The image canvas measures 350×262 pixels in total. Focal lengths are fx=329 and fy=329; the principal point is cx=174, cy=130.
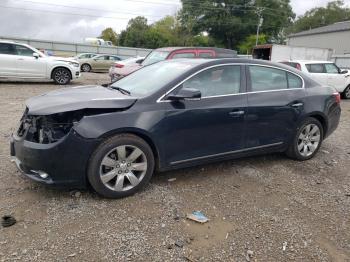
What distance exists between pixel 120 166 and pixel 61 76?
10.5 metres

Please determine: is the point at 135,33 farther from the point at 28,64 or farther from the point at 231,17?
the point at 28,64

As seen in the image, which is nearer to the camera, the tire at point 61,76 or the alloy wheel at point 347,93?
the tire at point 61,76

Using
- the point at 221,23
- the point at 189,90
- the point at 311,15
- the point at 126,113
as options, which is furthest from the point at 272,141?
the point at 311,15

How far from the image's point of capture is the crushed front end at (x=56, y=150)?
3.23m

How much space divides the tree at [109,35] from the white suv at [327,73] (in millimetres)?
72695

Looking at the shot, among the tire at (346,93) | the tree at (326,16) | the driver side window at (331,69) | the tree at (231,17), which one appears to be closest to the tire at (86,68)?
the driver side window at (331,69)

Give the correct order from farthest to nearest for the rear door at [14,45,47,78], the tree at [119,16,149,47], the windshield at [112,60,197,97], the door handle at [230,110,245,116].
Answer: the tree at [119,16,149,47] < the rear door at [14,45,47,78] < the door handle at [230,110,245,116] < the windshield at [112,60,197,97]

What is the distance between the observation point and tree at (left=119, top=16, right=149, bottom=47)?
213 feet

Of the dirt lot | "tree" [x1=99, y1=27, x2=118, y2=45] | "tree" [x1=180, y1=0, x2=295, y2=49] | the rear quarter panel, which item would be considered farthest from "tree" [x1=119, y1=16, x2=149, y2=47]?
the dirt lot

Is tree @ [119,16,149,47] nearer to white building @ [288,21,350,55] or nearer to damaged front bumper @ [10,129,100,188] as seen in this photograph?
white building @ [288,21,350,55]

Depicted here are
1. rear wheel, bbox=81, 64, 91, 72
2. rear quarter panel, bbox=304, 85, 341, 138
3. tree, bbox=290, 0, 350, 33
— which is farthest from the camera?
tree, bbox=290, 0, 350, 33

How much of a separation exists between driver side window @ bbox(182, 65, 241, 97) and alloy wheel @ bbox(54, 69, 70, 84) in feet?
33.4

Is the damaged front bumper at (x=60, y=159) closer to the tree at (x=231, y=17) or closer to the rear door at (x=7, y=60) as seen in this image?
the rear door at (x=7, y=60)

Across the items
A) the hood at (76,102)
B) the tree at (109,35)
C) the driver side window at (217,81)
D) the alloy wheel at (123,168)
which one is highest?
the tree at (109,35)
